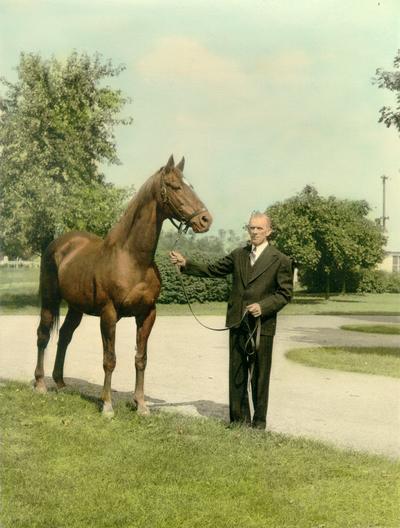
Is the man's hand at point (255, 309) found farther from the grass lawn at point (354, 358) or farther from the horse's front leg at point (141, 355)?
the grass lawn at point (354, 358)

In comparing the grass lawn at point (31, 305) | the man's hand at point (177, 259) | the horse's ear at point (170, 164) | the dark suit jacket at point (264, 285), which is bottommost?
the grass lawn at point (31, 305)

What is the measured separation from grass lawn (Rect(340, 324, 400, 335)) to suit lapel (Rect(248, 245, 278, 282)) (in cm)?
1252

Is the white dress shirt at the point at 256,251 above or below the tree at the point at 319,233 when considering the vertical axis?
below

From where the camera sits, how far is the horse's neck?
6566 millimetres

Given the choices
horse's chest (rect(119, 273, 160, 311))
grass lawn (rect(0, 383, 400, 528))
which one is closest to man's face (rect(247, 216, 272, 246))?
horse's chest (rect(119, 273, 160, 311))

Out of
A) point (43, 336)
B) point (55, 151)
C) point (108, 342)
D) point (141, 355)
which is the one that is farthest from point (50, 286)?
point (55, 151)

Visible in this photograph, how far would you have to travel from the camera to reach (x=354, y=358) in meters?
12.3

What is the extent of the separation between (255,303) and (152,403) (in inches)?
94.7

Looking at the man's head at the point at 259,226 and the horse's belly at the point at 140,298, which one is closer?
the man's head at the point at 259,226

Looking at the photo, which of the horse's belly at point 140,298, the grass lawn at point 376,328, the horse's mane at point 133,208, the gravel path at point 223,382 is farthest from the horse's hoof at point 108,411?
the grass lawn at point 376,328

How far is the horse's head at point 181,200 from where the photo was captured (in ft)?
20.2

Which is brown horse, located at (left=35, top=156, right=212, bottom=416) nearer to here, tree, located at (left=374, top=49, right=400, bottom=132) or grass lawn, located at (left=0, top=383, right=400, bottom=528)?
grass lawn, located at (left=0, top=383, right=400, bottom=528)

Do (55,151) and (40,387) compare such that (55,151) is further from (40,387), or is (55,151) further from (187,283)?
(40,387)

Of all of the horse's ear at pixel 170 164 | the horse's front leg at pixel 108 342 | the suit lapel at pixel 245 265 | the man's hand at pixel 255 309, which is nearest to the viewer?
the man's hand at pixel 255 309
